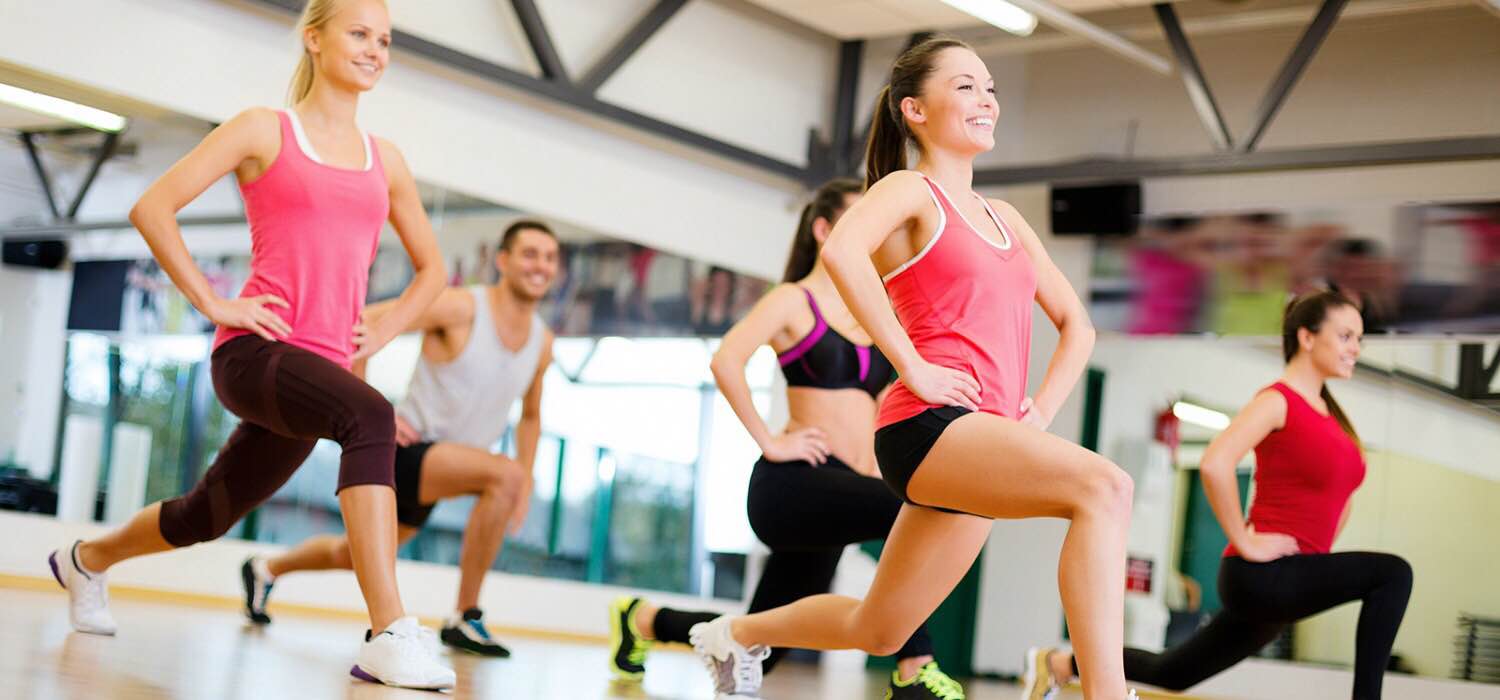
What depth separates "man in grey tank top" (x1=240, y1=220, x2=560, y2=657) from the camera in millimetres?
4914

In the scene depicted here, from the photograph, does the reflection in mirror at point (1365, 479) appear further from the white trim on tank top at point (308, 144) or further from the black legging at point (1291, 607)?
the white trim on tank top at point (308, 144)

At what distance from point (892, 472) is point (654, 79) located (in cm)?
580

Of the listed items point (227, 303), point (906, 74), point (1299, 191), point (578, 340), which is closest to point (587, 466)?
point (578, 340)

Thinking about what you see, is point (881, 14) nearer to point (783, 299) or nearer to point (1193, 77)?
point (1193, 77)

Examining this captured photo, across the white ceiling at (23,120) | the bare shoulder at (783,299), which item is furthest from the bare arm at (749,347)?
the white ceiling at (23,120)

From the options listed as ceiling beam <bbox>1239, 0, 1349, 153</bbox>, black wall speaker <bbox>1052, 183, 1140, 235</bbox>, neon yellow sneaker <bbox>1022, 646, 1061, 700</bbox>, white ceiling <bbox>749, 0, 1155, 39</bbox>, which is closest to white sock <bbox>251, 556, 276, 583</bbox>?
neon yellow sneaker <bbox>1022, 646, 1061, 700</bbox>

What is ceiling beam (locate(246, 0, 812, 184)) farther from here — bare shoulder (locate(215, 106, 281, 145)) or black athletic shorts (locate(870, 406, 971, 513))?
black athletic shorts (locate(870, 406, 971, 513))

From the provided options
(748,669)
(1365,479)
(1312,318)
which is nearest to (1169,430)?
(1365,479)

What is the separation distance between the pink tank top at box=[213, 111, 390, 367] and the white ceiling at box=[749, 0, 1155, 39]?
4732 millimetres

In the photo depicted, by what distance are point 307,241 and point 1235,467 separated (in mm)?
2432

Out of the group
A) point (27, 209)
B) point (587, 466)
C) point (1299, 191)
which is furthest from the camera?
point (1299, 191)

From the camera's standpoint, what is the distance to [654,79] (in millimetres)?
8164

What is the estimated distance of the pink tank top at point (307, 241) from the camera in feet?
11.0

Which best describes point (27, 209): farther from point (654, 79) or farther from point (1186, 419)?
point (1186, 419)
